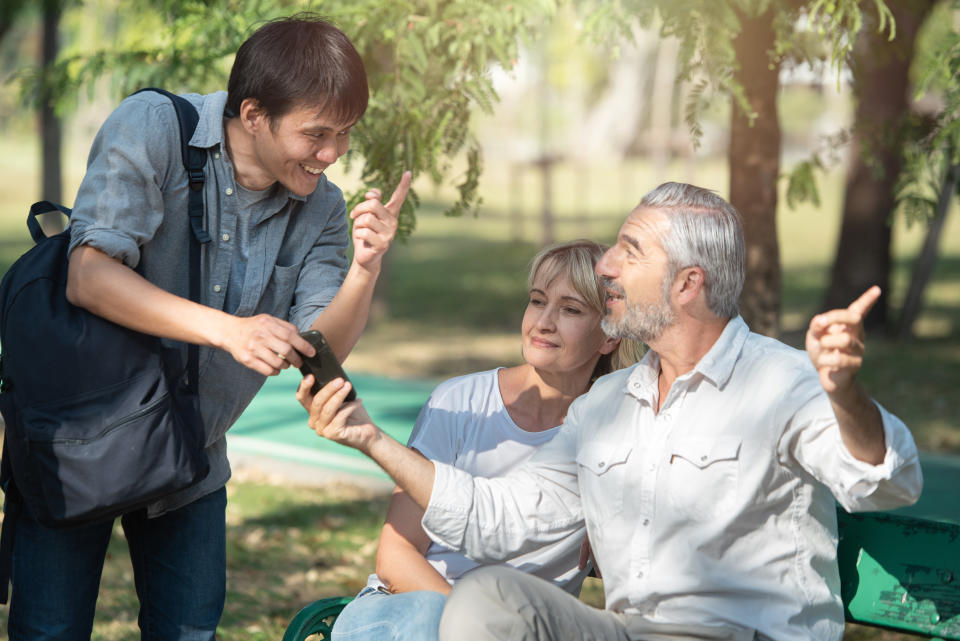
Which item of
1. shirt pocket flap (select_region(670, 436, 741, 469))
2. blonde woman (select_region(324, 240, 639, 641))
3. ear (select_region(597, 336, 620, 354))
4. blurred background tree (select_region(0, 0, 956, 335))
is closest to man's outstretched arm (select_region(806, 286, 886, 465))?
shirt pocket flap (select_region(670, 436, 741, 469))

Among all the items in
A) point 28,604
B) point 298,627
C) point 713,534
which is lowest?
point 298,627

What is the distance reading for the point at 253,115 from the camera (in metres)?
2.73

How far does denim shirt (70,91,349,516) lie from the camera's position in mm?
2574

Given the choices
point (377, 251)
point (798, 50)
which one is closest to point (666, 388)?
point (377, 251)

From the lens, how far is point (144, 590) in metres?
3.01

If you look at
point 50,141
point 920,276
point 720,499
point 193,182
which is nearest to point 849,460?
point 720,499

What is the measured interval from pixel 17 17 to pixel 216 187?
25.6ft

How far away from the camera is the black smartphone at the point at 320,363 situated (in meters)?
2.58

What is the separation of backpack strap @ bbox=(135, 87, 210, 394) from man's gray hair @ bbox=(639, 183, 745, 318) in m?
1.11

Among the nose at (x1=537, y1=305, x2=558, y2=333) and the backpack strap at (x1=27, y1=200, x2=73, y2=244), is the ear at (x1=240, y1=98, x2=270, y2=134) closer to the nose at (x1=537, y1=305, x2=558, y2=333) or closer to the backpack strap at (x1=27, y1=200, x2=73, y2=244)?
the backpack strap at (x1=27, y1=200, x2=73, y2=244)

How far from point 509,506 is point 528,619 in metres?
0.42

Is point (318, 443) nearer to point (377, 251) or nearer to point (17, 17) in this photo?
point (17, 17)

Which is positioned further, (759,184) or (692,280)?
(759,184)

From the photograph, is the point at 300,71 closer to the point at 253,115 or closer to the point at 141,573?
the point at 253,115
